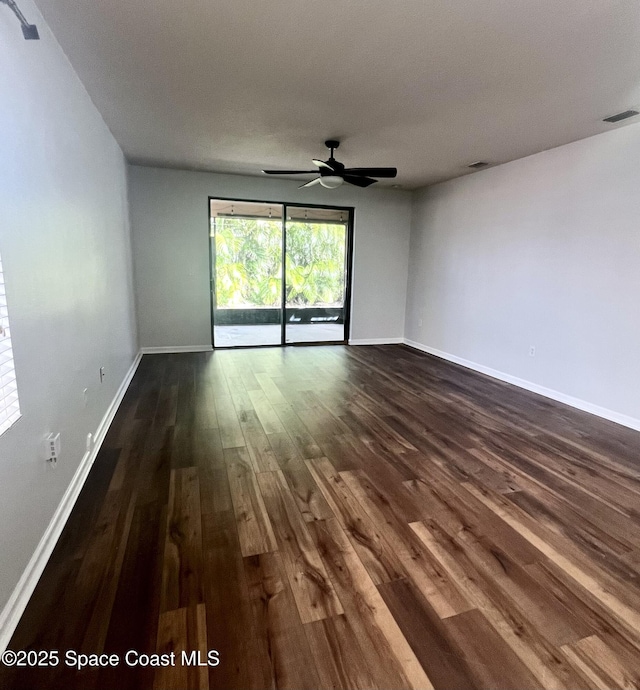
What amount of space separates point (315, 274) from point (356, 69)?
13.1 feet

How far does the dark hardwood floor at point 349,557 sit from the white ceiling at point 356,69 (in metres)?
2.54

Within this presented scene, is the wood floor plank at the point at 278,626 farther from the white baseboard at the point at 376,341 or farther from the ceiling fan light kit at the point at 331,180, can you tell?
the white baseboard at the point at 376,341

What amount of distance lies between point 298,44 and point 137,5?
0.84 m

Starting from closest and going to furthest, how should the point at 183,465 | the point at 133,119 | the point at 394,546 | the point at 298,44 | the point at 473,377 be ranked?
the point at 394,546
the point at 298,44
the point at 183,465
the point at 133,119
the point at 473,377

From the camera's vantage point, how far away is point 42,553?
1628 mm

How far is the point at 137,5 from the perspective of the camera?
191 cm

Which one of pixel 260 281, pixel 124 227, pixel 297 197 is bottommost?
pixel 260 281

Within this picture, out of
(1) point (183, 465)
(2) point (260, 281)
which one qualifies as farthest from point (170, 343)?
(1) point (183, 465)

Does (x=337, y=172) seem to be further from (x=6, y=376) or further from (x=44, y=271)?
(x=6, y=376)

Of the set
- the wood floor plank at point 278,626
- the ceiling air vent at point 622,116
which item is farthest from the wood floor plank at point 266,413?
the ceiling air vent at point 622,116

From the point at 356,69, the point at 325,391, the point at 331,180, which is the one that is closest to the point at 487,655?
the point at 325,391

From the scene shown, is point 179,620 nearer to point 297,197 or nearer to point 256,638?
point 256,638

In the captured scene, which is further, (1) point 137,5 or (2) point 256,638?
(1) point 137,5

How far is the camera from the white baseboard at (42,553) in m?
1.32
